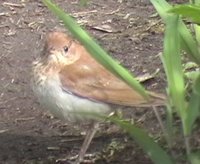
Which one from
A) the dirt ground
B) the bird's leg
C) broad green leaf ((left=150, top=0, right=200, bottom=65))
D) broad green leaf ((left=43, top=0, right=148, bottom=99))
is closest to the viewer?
broad green leaf ((left=43, top=0, right=148, bottom=99))

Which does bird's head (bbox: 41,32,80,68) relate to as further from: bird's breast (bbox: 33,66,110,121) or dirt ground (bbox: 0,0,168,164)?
dirt ground (bbox: 0,0,168,164)

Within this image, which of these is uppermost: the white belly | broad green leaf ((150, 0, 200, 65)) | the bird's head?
broad green leaf ((150, 0, 200, 65))

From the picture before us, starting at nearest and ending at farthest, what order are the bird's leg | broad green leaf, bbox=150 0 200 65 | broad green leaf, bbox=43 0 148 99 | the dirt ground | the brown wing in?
broad green leaf, bbox=43 0 148 99
broad green leaf, bbox=150 0 200 65
the brown wing
the bird's leg
the dirt ground

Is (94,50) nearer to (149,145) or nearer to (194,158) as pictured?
(149,145)

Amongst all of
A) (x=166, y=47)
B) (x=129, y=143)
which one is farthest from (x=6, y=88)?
(x=166, y=47)

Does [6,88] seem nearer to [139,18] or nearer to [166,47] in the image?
[139,18]

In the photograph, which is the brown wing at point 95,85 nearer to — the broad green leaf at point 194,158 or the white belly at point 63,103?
the white belly at point 63,103

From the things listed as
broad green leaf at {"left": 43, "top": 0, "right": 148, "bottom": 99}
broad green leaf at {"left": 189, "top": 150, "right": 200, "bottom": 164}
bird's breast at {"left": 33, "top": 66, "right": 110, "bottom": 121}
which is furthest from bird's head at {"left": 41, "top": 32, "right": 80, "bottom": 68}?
broad green leaf at {"left": 189, "top": 150, "right": 200, "bottom": 164}

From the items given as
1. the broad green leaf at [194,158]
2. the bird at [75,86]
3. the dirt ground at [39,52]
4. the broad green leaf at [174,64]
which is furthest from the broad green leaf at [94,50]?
the dirt ground at [39,52]
